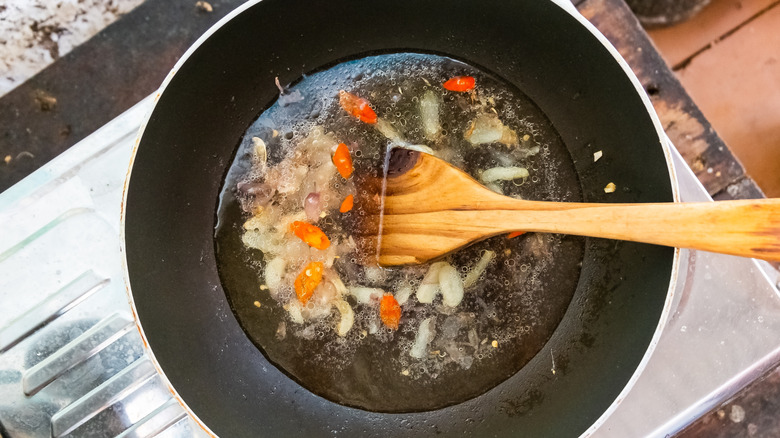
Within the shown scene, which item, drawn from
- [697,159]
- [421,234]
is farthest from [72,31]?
[697,159]

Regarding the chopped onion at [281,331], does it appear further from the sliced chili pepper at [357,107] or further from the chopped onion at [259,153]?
the sliced chili pepper at [357,107]

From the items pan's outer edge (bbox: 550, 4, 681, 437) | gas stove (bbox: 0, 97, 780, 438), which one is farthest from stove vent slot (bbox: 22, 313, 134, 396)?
pan's outer edge (bbox: 550, 4, 681, 437)

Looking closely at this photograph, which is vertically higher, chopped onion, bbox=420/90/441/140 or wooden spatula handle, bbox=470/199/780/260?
chopped onion, bbox=420/90/441/140

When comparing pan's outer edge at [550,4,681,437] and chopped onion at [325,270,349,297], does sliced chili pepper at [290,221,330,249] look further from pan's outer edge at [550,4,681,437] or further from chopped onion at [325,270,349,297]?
pan's outer edge at [550,4,681,437]

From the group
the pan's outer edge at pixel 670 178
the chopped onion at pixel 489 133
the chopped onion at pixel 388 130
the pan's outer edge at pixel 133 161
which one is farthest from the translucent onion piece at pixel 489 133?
the pan's outer edge at pixel 133 161

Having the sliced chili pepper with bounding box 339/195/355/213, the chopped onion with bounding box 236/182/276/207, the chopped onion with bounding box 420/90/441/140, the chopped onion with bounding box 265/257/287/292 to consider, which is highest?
the chopped onion with bounding box 236/182/276/207
